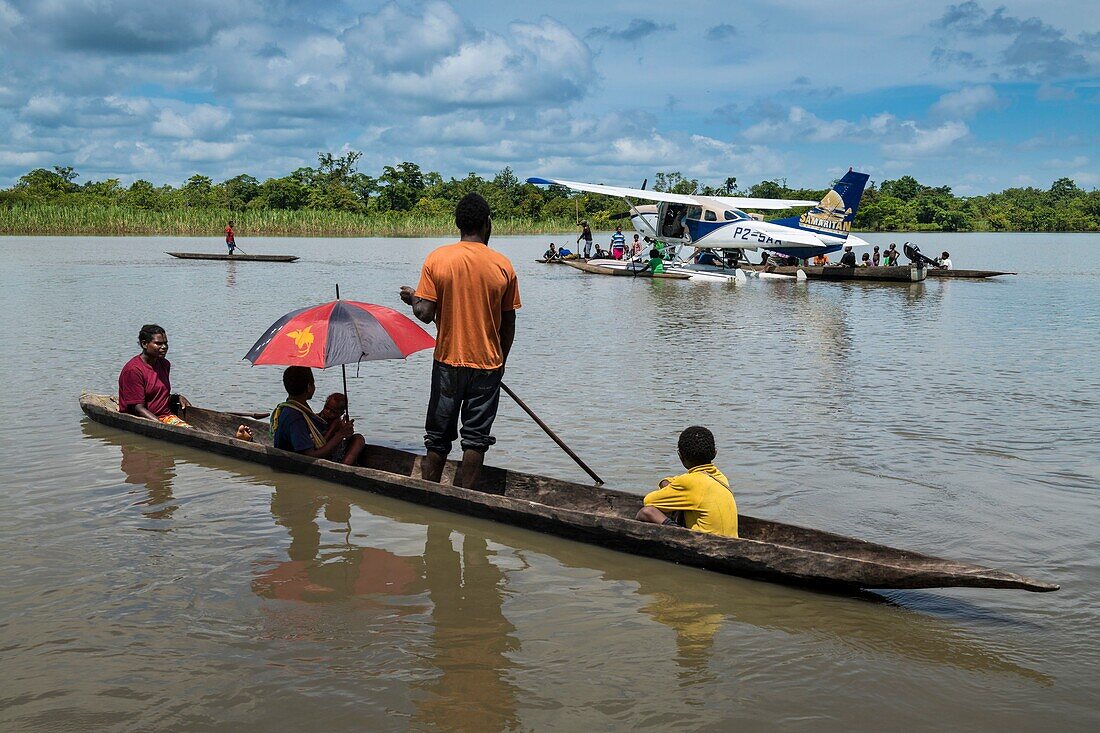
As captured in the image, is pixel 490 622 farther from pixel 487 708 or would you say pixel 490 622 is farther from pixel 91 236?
pixel 91 236

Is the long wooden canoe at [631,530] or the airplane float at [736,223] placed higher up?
the airplane float at [736,223]

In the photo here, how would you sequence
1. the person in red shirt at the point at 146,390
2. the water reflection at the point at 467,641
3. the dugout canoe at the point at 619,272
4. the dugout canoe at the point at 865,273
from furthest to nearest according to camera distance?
the dugout canoe at the point at 619,272 < the dugout canoe at the point at 865,273 < the person in red shirt at the point at 146,390 < the water reflection at the point at 467,641

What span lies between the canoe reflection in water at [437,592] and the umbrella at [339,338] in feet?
3.48

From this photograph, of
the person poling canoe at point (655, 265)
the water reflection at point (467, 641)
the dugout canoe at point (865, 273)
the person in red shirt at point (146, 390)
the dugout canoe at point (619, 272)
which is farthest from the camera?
the person poling canoe at point (655, 265)

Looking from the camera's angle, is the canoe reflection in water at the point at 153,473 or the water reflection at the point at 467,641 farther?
the canoe reflection in water at the point at 153,473

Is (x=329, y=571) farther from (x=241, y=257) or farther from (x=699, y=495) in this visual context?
(x=241, y=257)

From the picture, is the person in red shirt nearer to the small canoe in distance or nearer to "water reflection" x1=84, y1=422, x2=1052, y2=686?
"water reflection" x1=84, y1=422, x2=1052, y2=686

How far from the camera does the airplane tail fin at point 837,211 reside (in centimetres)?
3048

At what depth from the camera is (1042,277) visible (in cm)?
3195

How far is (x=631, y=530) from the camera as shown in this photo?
521 centimetres

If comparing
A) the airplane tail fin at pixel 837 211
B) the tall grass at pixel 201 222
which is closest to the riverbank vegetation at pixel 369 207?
the tall grass at pixel 201 222

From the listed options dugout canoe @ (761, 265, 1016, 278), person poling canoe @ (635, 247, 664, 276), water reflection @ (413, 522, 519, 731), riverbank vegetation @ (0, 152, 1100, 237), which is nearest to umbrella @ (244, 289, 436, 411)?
water reflection @ (413, 522, 519, 731)

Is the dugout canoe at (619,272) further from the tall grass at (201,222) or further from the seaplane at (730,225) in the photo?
the tall grass at (201,222)

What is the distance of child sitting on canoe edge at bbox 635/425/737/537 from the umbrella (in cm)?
210
